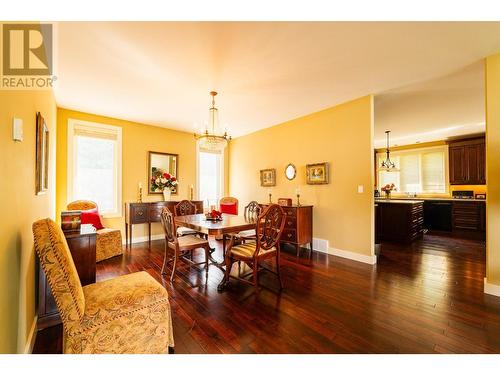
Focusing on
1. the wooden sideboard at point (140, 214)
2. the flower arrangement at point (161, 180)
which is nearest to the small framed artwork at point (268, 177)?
the flower arrangement at point (161, 180)

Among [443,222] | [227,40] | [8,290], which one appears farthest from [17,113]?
[443,222]

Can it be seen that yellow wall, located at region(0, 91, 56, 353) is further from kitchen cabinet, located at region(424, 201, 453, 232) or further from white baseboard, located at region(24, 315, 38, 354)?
kitchen cabinet, located at region(424, 201, 453, 232)

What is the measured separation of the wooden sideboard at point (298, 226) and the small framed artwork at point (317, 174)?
1.74ft

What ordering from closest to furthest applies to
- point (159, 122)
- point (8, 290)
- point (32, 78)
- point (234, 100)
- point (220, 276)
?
point (8, 290)
point (32, 78)
point (220, 276)
point (234, 100)
point (159, 122)

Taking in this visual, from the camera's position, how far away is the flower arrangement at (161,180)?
4770mm

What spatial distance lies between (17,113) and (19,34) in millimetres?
612

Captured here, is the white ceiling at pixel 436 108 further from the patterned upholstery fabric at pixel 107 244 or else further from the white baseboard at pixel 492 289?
the patterned upholstery fabric at pixel 107 244

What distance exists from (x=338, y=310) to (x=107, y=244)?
3.55 m

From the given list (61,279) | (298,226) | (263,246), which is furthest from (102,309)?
(298,226)

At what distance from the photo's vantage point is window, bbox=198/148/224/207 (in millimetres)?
5715

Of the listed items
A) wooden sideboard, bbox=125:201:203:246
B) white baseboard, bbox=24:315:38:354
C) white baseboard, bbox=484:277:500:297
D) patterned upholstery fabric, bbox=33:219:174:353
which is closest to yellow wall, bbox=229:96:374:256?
white baseboard, bbox=484:277:500:297

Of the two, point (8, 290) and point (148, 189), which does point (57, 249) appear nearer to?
point (8, 290)
